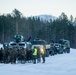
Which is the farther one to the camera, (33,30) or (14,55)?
(33,30)

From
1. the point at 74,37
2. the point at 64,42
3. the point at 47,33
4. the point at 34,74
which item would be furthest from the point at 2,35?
the point at 34,74

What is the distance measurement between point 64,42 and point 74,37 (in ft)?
226

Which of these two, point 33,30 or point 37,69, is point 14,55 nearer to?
point 37,69

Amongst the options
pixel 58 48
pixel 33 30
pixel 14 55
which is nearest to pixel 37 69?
pixel 14 55

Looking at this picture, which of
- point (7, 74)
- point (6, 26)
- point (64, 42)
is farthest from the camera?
point (6, 26)

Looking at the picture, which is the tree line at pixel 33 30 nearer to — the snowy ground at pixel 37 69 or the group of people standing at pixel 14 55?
the group of people standing at pixel 14 55

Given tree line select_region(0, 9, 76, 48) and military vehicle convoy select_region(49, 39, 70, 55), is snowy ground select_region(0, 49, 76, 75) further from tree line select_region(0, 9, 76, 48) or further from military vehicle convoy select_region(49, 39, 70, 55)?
tree line select_region(0, 9, 76, 48)

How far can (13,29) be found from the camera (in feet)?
339

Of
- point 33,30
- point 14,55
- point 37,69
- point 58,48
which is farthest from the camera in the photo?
point 33,30

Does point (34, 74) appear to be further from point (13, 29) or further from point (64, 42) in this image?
point (13, 29)

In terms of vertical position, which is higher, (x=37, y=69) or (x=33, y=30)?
(x=33, y=30)

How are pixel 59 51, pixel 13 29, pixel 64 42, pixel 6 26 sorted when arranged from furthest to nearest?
pixel 13 29 → pixel 6 26 → pixel 64 42 → pixel 59 51

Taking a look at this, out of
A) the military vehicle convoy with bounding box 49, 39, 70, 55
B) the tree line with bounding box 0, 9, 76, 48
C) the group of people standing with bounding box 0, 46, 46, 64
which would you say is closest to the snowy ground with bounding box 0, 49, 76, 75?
the group of people standing with bounding box 0, 46, 46, 64

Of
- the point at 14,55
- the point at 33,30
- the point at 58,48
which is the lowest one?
the point at 58,48
